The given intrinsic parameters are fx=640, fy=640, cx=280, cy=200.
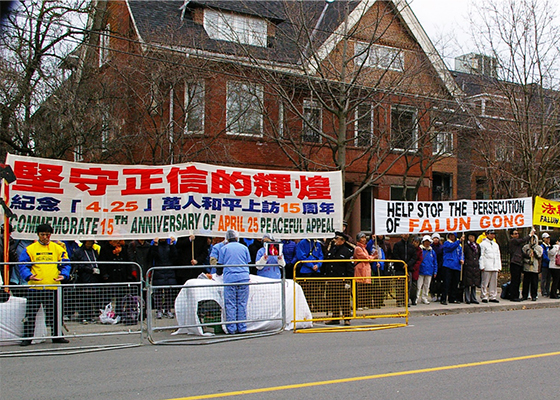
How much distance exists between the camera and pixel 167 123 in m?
19.2

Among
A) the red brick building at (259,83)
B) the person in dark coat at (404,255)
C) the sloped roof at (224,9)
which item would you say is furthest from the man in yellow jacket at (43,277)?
the sloped roof at (224,9)

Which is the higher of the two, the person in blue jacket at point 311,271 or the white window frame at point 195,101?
the white window frame at point 195,101

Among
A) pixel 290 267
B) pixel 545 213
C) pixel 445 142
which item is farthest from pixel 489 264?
pixel 445 142

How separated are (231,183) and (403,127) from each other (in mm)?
10769

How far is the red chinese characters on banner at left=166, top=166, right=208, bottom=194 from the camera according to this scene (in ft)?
42.0

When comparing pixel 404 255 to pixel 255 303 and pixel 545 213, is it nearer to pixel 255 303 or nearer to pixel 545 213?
pixel 545 213

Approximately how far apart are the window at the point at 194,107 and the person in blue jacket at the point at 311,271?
6619 millimetres

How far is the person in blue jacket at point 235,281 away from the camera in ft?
36.2

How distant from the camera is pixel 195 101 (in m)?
19.6

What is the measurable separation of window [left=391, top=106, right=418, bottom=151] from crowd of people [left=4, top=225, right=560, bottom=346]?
5.45m

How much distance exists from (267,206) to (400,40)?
39.5ft

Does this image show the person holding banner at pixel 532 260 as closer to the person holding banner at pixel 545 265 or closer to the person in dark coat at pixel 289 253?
the person holding banner at pixel 545 265

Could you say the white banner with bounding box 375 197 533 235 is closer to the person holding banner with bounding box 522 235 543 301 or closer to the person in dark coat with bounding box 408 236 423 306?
the person in dark coat with bounding box 408 236 423 306

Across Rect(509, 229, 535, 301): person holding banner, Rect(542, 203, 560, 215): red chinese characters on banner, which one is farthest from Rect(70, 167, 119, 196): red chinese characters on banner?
Rect(542, 203, 560, 215): red chinese characters on banner
